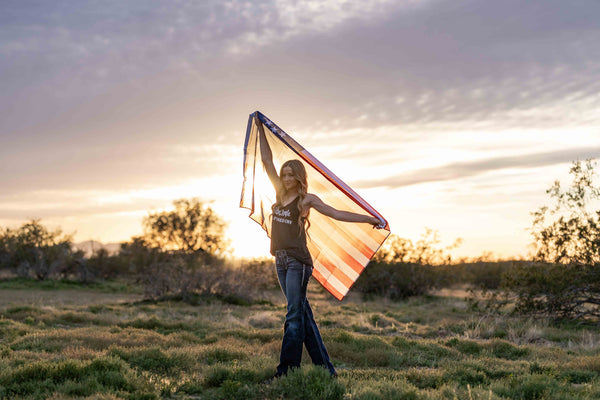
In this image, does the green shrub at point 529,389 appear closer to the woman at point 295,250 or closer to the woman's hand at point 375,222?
A: the woman at point 295,250

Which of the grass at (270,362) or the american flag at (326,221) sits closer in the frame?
the grass at (270,362)

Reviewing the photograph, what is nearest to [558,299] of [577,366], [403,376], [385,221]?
[577,366]

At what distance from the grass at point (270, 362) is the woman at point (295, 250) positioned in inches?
13.1

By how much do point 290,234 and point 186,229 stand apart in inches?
1556

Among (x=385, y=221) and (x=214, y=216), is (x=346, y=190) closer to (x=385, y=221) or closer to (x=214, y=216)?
(x=385, y=221)

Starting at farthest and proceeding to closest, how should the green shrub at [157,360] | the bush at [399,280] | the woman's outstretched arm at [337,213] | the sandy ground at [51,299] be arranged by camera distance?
the bush at [399,280] < the sandy ground at [51,299] < the green shrub at [157,360] < the woman's outstretched arm at [337,213]

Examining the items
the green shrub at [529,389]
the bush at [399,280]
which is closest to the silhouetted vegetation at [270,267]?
the bush at [399,280]

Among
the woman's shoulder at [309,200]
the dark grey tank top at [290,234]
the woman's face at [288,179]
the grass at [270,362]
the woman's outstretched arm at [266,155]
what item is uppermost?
the woman's outstretched arm at [266,155]

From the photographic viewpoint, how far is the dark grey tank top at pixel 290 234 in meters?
6.12

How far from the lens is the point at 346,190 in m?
6.70

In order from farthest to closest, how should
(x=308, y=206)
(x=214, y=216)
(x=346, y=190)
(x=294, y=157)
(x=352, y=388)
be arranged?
(x=214, y=216), (x=294, y=157), (x=346, y=190), (x=308, y=206), (x=352, y=388)

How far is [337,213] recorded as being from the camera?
6215 mm

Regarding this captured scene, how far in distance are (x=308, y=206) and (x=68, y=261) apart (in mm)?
35239

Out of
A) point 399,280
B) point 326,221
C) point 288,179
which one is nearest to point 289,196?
point 288,179
